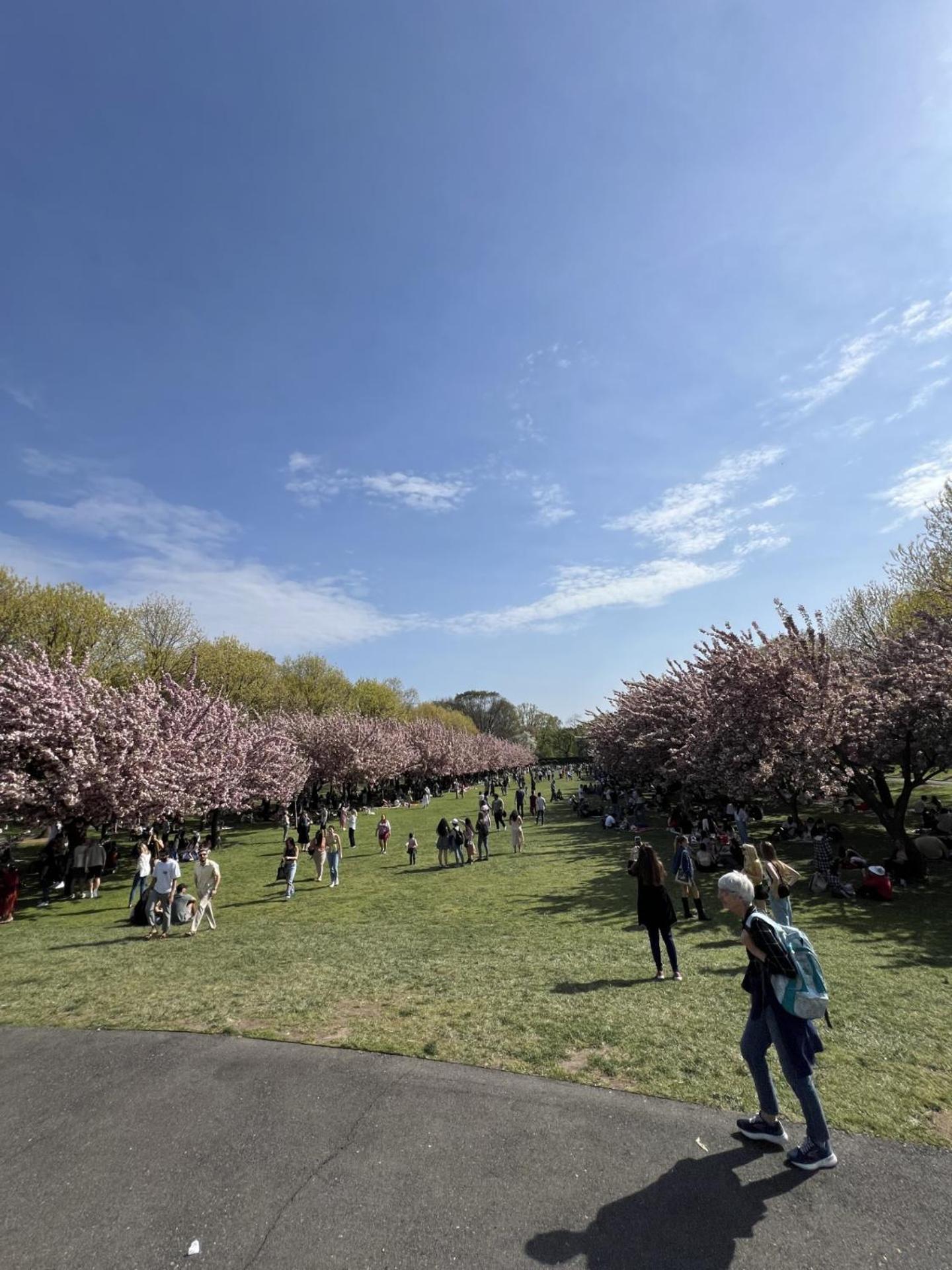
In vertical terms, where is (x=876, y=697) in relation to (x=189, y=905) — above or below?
above

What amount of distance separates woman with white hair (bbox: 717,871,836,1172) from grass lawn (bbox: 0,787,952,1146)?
665 mm

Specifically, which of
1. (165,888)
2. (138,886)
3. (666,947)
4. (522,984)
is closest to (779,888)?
(666,947)

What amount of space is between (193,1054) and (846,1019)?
7.87m

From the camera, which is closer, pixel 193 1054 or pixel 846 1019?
pixel 193 1054

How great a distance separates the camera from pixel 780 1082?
5.45m

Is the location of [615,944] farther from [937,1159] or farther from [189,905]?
[189,905]

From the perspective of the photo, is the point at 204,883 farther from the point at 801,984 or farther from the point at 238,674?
the point at 238,674

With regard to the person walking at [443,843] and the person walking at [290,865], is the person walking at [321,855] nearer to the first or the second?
the person walking at [290,865]

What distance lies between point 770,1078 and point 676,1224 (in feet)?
4.45

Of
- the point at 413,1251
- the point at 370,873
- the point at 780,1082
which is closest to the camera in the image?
the point at 413,1251

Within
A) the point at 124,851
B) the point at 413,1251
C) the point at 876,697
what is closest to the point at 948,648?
the point at 876,697

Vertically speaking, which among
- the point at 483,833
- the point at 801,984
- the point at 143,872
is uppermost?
the point at 801,984

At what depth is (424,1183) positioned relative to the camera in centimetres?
425

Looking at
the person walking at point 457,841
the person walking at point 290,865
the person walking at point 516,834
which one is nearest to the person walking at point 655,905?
the person walking at point 290,865
